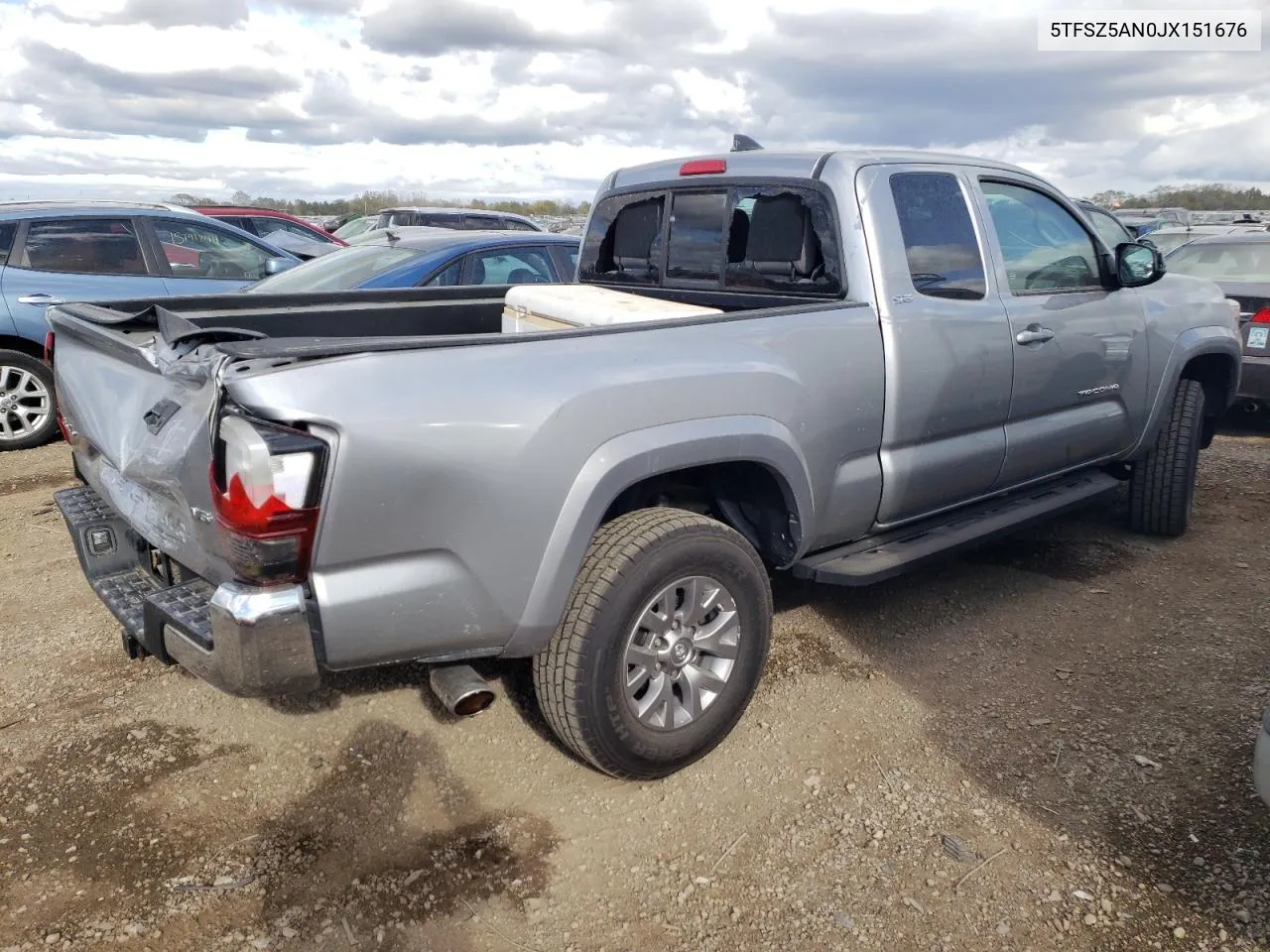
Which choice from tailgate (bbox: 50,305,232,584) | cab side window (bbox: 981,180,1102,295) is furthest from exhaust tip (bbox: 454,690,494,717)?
cab side window (bbox: 981,180,1102,295)

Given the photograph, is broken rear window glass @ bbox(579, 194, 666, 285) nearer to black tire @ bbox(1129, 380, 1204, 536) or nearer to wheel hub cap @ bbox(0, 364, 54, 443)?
black tire @ bbox(1129, 380, 1204, 536)

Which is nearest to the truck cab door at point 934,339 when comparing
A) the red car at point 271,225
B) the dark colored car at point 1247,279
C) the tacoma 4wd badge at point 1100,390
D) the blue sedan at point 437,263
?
the tacoma 4wd badge at point 1100,390

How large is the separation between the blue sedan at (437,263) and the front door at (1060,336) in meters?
3.07

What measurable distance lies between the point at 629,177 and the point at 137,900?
341 centimetres

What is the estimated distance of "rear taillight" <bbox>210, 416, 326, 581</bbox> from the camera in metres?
2.16

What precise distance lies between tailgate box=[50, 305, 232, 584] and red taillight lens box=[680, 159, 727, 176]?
7.20ft

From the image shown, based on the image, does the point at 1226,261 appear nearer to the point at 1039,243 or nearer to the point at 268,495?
the point at 1039,243

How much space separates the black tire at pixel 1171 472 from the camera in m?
4.87

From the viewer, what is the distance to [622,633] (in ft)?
8.84

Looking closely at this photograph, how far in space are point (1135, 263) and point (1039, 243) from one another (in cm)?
53

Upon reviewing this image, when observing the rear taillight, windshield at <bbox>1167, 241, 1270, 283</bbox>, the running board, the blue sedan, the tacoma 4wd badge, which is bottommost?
the running board

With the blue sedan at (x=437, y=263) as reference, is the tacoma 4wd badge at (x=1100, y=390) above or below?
below

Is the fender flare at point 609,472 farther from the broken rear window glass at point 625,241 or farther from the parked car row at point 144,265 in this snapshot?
the parked car row at point 144,265

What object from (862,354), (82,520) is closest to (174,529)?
(82,520)
